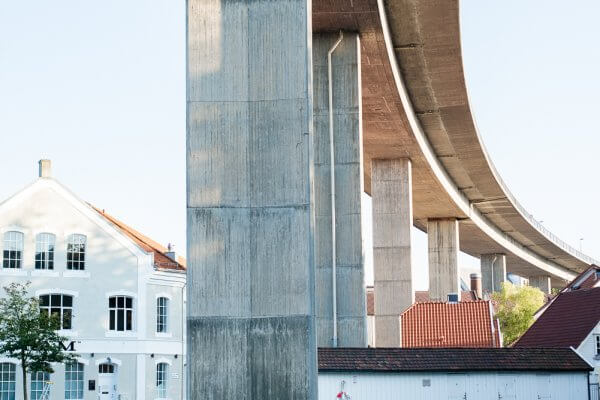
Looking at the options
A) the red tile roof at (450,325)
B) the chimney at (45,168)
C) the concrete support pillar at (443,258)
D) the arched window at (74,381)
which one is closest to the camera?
the arched window at (74,381)

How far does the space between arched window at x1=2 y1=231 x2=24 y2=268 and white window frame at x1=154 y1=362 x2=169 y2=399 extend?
24.3 feet

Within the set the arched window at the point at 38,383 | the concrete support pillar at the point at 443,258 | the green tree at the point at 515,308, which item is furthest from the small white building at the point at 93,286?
the green tree at the point at 515,308

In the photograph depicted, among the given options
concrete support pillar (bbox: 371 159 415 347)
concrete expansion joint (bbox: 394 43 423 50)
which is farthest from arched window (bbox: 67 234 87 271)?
concrete support pillar (bbox: 371 159 415 347)

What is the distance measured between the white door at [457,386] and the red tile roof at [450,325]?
65.3 feet

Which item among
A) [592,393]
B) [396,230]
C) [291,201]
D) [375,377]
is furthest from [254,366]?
[396,230]

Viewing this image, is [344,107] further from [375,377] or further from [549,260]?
[549,260]

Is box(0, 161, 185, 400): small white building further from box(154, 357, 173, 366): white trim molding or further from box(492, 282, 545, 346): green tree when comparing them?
box(492, 282, 545, 346): green tree

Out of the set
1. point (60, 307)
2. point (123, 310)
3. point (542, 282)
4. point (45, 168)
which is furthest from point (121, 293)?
point (542, 282)

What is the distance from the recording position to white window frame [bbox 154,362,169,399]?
158 ft

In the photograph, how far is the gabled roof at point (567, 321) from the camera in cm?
4281

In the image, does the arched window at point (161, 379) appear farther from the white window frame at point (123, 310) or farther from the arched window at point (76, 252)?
the arched window at point (76, 252)

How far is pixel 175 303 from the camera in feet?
161

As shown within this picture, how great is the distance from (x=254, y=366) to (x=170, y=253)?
3221 cm

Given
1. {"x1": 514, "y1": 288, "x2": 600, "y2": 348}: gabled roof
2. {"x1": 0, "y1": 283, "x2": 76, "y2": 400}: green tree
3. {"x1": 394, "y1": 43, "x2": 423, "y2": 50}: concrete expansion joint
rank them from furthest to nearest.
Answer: {"x1": 514, "y1": 288, "x2": 600, "y2": 348}: gabled roof
{"x1": 394, "y1": 43, "x2": 423, "y2": 50}: concrete expansion joint
{"x1": 0, "y1": 283, "x2": 76, "y2": 400}: green tree
